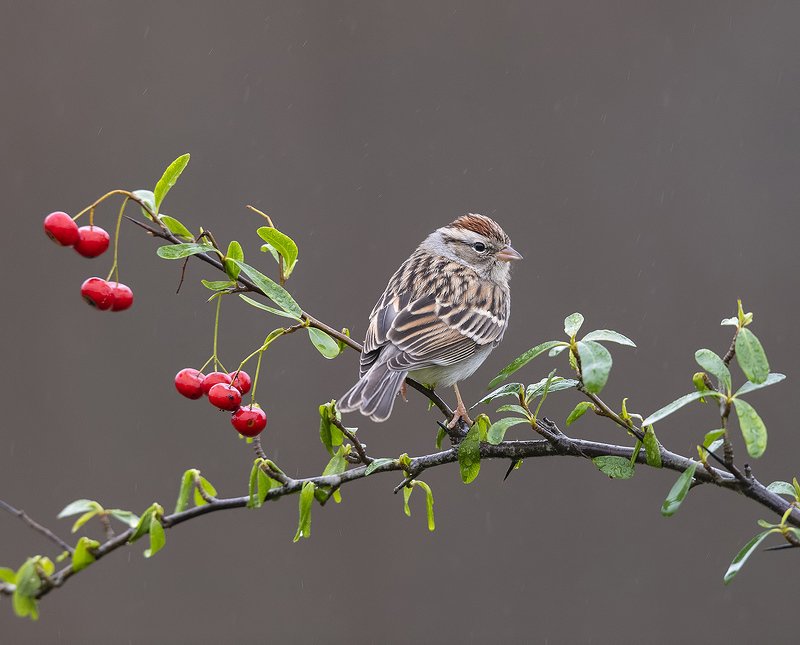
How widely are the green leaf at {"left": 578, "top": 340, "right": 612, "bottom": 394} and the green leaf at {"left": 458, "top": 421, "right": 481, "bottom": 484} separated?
0.40 m

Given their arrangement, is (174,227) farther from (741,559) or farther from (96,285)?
(741,559)

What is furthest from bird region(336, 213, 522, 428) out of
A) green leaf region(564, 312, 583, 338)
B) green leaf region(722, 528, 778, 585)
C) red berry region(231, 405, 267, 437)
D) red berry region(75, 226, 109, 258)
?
green leaf region(722, 528, 778, 585)

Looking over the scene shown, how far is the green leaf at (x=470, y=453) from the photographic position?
2398 millimetres

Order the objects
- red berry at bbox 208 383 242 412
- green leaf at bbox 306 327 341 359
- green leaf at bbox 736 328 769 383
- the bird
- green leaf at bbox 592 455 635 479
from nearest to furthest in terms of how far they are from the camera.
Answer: green leaf at bbox 736 328 769 383, green leaf at bbox 592 455 635 479, green leaf at bbox 306 327 341 359, red berry at bbox 208 383 242 412, the bird

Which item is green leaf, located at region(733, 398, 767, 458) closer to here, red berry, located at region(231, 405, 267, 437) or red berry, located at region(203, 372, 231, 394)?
red berry, located at region(231, 405, 267, 437)

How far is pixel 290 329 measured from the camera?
253cm

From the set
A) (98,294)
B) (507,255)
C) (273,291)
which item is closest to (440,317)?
(507,255)

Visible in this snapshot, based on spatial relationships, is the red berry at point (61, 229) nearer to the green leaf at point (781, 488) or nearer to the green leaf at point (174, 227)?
the green leaf at point (174, 227)

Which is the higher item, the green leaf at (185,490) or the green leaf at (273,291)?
the green leaf at (273,291)

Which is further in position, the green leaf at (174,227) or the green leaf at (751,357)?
the green leaf at (174,227)

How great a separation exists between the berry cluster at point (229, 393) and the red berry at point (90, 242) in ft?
1.43

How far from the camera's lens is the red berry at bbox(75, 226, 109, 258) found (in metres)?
2.50

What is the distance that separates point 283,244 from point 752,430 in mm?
1347

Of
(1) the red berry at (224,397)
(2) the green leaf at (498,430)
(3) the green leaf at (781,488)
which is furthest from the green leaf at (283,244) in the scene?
(3) the green leaf at (781,488)
